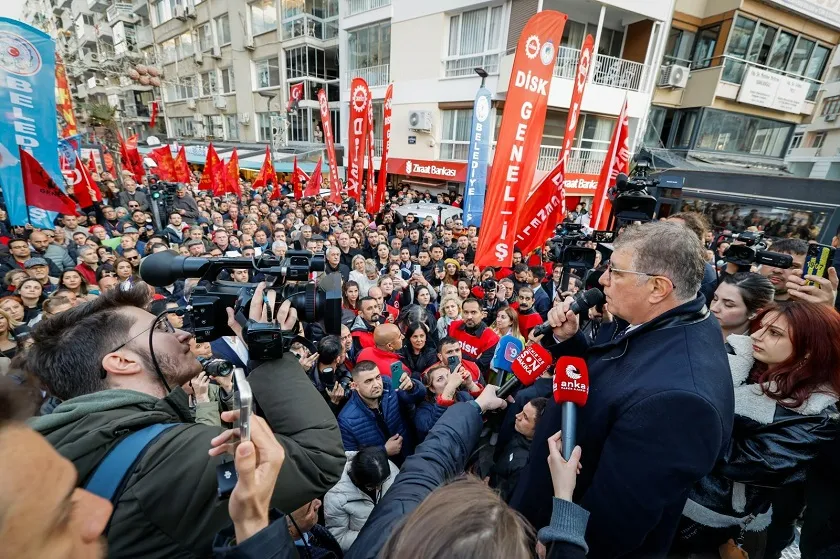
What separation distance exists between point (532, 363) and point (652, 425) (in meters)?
0.77

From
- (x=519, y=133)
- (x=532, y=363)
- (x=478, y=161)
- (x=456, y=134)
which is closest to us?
(x=532, y=363)

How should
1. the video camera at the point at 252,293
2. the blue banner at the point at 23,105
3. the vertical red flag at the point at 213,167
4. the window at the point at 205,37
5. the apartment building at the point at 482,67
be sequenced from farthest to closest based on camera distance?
1. the window at the point at 205,37
2. the apartment building at the point at 482,67
3. the vertical red flag at the point at 213,167
4. the blue banner at the point at 23,105
5. the video camera at the point at 252,293

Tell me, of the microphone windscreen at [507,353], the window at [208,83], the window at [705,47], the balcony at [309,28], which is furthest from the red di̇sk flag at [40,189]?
the window at [208,83]

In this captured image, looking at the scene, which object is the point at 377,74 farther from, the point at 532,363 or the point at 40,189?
the point at 532,363

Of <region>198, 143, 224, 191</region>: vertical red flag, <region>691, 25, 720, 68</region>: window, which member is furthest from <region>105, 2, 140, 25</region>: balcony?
<region>691, 25, 720, 68</region>: window

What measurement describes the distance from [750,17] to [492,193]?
17.1 meters

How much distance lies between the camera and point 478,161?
6941mm

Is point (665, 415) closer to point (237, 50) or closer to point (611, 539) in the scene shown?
point (611, 539)

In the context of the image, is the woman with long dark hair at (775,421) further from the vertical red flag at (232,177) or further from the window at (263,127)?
the window at (263,127)

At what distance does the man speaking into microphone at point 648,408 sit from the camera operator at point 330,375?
5.91 ft

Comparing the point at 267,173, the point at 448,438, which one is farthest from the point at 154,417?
the point at 267,173

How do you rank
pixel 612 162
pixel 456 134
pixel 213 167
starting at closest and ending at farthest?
1. pixel 612 162
2. pixel 213 167
3. pixel 456 134

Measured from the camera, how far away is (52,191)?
540cm

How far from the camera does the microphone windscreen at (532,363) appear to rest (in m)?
2.02
